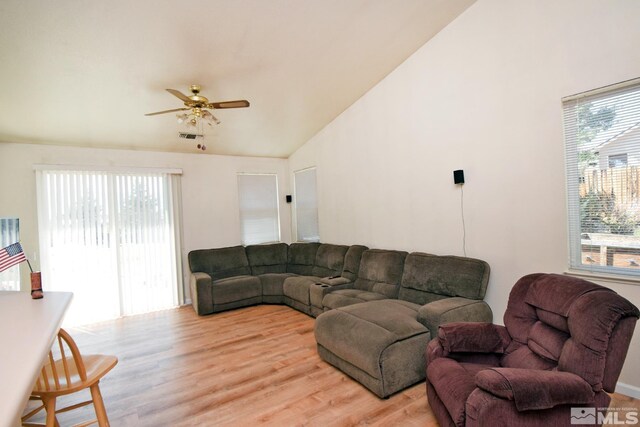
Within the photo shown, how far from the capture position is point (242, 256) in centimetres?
550

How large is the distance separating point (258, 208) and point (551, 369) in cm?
506

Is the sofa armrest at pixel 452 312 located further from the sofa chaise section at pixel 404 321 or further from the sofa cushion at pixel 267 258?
the sofa cushion at pixel 267 258

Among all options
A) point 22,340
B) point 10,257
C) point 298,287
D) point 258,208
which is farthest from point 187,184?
point 22,340

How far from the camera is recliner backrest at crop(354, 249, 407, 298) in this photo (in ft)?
12.2

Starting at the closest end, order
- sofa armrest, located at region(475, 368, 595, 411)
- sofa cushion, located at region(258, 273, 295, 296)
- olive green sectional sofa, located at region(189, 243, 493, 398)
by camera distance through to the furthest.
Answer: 1. sofa armrest, located at region(475, 368, 595, 411)
2. olive green sectional sofa, located at region(189, 243, 493, 398)
3. sofa cushion, located at region(258, 273, 295, 296)

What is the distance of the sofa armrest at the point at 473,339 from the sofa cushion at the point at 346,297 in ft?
4.54

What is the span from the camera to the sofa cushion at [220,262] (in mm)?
5141

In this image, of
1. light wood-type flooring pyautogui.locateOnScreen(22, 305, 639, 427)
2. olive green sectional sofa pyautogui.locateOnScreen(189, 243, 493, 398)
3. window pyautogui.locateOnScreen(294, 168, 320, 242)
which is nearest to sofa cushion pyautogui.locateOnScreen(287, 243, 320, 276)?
olive green sectional sofa pyautogui.locateOnScreen(189, 243, 493, 398)

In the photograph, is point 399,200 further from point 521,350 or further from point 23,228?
point 23,228

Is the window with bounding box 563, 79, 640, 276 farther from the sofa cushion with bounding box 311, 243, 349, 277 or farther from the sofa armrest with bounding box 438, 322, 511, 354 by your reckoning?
the sofa cushion with bounding box 311, 243, 349, 277

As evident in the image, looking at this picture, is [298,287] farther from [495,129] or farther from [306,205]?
[495,129]

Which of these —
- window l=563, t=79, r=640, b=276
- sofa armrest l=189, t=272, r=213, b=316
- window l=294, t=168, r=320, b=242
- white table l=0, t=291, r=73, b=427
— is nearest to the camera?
white table l=0, t=291, r=73, b=427

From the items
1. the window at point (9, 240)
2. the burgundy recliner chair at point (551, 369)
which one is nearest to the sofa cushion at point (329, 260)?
the burgundy recliner chair at point (551, 369)

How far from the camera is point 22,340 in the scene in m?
1.41
